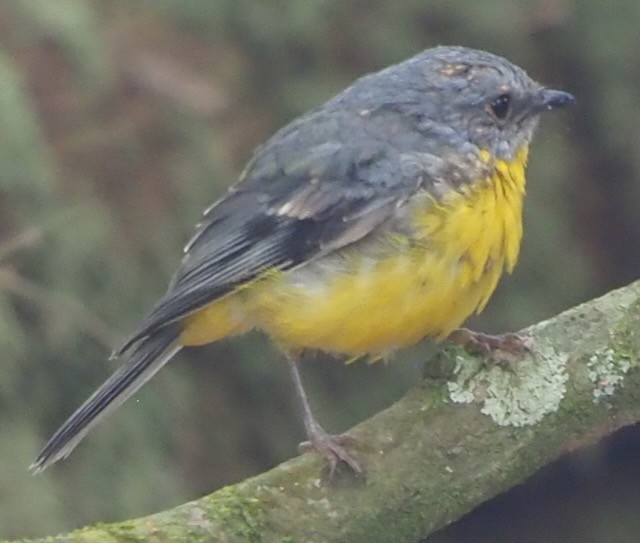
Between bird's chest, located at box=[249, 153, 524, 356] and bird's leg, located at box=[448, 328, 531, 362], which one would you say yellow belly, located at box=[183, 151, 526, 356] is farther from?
bird's leg, located at box=[448, 328, 531, 362]

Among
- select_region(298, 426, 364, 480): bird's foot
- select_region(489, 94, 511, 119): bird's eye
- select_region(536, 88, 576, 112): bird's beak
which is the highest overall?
select_region(489, 94, 511, 119): bird's eye

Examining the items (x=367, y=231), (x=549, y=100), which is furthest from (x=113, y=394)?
(x=549, y=100)

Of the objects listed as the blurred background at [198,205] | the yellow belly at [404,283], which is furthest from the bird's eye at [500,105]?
the blurred background at [198,205]

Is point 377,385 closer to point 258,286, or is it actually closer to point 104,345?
point 104,345

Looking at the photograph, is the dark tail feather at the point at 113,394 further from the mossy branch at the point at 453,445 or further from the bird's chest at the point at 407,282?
the mossy branch at the point at 453,445

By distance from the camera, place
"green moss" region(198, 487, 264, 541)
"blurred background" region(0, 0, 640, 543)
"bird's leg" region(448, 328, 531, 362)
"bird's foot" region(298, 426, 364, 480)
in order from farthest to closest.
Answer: "blurred background" region(0, 0, 640, 543)
"bird's leg" region(448, 328, 531, 362)
"bird's foot" region(298, 426, 364, 480)
"green moss" region(198, 487, 264, 541)

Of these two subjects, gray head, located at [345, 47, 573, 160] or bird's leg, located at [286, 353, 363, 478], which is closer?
bird's leg, located at [286, 353, 363, 478]

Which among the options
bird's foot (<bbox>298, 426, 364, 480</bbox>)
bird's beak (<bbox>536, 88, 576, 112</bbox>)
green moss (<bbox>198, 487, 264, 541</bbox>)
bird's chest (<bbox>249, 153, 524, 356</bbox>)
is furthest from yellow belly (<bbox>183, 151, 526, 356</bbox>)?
green moss (<bbox>198, 487, 264, 541</bbox>)

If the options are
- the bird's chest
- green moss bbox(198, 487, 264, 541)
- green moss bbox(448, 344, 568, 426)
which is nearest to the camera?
green moss bbox(198, 487, 264, 541)

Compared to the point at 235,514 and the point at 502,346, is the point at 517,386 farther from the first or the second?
the point at 235,514
